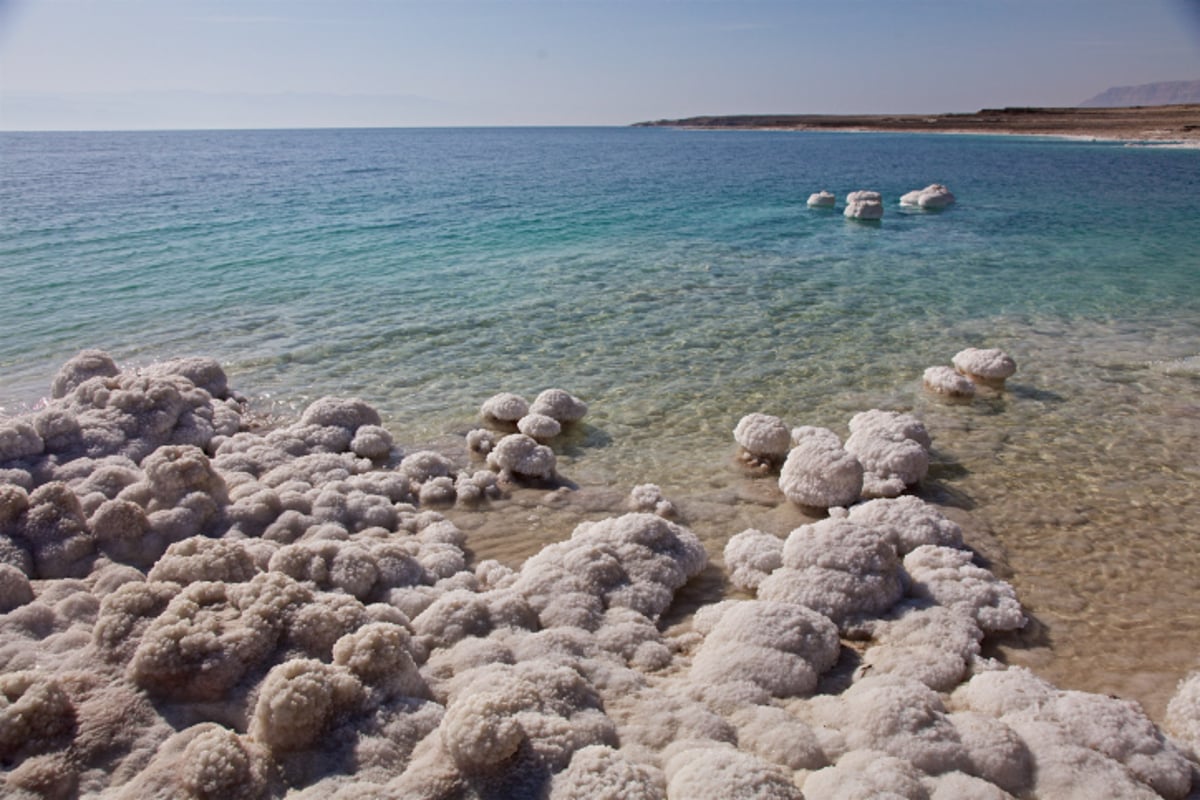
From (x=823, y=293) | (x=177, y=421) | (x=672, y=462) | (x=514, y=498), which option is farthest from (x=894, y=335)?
(x=177, y=421)

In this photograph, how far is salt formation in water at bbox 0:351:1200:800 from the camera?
11.9 feet

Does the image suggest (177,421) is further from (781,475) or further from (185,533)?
(781,475)

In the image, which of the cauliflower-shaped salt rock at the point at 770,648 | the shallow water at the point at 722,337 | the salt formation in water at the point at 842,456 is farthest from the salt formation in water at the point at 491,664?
the shallow water at the point at 722,337

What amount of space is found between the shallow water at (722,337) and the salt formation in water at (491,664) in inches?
31.2

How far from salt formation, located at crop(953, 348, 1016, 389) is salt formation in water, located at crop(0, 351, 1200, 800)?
5.05 metres

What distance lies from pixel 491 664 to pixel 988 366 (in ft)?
29.8

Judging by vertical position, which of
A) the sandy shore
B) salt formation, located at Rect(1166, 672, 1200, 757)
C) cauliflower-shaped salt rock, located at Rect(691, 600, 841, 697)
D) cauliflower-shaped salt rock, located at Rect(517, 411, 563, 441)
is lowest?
salt formation, located at Rect(1166, 672, 1200, 757)

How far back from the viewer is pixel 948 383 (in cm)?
1038

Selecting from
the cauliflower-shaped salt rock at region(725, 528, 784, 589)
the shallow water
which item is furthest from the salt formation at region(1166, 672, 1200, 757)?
the cauliflower-shaped salt rock at region(725, 528, 784, 589)

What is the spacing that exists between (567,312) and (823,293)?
235 inches

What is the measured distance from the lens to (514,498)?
778 cm

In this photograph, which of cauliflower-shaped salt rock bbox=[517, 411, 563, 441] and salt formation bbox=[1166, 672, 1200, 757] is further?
cauliflower-shaped salt rock bbox=[517, 411, 563, 441]

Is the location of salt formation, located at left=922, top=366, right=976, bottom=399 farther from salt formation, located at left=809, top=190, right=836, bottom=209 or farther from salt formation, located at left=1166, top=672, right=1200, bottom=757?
salt formation, located at left=809, top=190, right=836, bottom=209

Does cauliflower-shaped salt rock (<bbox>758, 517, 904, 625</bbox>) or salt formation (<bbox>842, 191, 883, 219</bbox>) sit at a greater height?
salt formation (<bbox>842, 191, 883, 219</bbox>)
